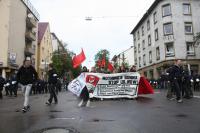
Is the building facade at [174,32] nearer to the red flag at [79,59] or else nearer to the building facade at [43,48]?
the building facade at [43,48]

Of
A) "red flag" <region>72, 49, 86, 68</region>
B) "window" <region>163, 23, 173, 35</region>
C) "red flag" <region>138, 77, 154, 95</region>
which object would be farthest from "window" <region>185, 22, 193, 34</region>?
"red flag" <region>72, 49, 86, 68</region>

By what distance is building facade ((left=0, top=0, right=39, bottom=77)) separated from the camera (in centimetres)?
3569

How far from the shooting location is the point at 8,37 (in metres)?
36.0

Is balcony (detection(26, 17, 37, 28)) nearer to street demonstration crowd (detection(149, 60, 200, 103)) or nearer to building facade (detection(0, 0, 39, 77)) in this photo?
building facade (detection(0, 0, 39, 77))

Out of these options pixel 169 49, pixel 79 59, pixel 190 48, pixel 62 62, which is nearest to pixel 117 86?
pixel 79 59

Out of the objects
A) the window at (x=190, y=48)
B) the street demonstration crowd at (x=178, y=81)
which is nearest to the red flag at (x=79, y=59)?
the street demonstration crowd at (x=178, y=81)

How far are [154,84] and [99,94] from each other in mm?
21929

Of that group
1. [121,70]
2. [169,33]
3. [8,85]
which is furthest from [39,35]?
[121,70]

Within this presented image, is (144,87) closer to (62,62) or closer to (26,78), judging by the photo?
(26,78)

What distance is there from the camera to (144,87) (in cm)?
1415

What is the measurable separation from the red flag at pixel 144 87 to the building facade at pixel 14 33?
82.6 ft

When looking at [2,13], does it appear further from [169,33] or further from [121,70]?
[121,70]

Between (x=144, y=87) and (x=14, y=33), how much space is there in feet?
94.6

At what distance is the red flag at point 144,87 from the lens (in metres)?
14.0
